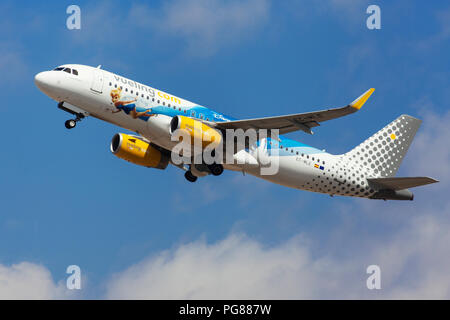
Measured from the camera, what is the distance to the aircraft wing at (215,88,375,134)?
3202cm

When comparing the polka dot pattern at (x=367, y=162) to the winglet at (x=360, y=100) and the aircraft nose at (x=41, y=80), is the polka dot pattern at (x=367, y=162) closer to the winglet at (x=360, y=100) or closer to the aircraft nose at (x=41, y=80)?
the winglet at (x=360, y=100)

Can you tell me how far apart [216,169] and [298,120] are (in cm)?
615

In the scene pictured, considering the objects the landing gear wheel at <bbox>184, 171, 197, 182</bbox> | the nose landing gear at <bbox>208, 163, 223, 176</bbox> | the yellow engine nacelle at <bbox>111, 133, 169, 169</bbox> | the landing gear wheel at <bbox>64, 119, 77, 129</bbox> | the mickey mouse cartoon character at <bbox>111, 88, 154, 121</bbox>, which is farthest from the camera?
the landing gear wheel at <bbox>184, 171, 197, 182</bbox>

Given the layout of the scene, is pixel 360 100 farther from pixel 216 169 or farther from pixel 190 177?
pixel 190 177

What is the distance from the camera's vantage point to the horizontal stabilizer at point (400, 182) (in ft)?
128

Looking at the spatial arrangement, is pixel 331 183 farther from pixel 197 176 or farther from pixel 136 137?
pixel 136 137

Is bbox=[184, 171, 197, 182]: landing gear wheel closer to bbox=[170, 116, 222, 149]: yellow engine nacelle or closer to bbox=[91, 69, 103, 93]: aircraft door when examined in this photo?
bbox=[170, 116, 222, 149]: yellow engine nacelle

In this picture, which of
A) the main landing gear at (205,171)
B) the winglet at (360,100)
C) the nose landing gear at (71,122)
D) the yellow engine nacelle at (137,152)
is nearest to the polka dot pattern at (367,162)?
the main landing gear at (205,171)

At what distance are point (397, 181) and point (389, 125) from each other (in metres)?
6.06

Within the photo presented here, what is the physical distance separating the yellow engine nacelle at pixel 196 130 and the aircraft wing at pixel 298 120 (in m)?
0.98

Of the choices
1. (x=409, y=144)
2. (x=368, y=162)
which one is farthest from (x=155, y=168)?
(x=409, y=144)

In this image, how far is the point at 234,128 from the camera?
3725 centimetres

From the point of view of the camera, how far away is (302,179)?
40250mm

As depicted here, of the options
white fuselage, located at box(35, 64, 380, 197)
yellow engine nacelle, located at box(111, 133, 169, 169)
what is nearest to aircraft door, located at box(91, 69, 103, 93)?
white fuselage, located at box(35, 64, 380, 197)
